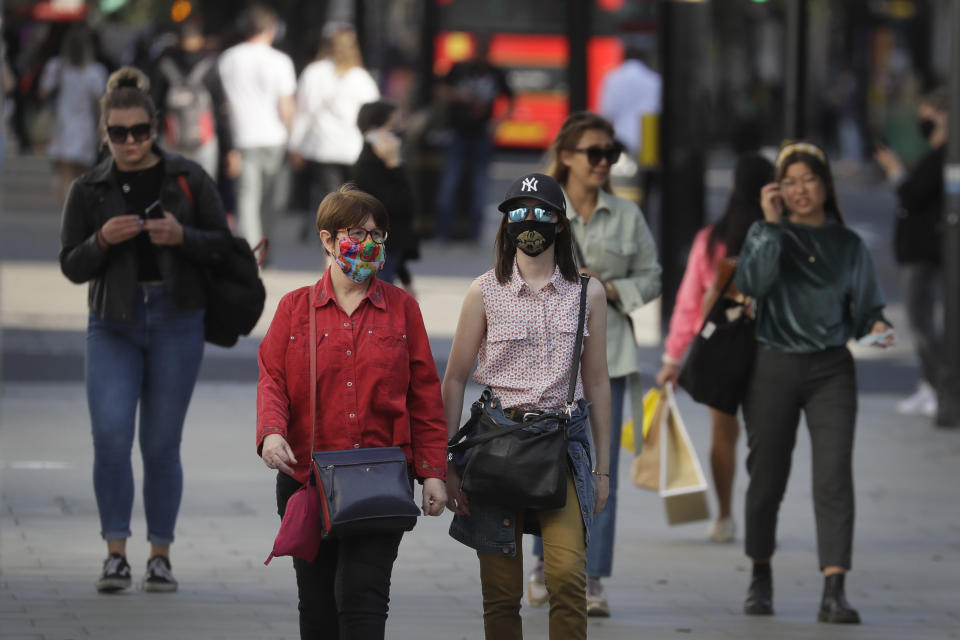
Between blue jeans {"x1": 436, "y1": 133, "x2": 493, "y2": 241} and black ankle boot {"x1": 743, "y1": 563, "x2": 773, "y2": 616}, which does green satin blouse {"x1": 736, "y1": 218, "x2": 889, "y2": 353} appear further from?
blue jeans {"x1": 436, "y1": 133, "x2": 493, "y2": 241}

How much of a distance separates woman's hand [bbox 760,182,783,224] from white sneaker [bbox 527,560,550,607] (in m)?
1.57

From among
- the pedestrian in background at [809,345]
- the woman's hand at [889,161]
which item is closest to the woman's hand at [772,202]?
the pedestrian in background at [809,345]

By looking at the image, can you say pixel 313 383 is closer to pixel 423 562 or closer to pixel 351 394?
pixel 351 394

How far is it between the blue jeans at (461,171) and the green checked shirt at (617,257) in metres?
13.0

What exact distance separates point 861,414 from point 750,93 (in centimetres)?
4357

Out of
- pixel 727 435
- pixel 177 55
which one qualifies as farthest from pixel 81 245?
pixel 177 55

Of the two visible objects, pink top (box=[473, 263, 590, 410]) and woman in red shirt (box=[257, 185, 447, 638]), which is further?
pink top (box=[473, 263, 590, 410])

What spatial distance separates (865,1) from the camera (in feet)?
170

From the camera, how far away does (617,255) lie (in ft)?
22.8

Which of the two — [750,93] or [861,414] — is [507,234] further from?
[750,93]

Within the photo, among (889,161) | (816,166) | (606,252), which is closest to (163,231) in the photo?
(606,252)

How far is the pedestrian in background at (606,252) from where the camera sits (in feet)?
22.2

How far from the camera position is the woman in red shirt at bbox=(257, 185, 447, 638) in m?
5.00

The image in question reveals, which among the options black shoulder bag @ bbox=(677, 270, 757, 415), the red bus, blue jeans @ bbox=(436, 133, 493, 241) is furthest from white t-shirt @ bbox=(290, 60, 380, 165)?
the red bus
